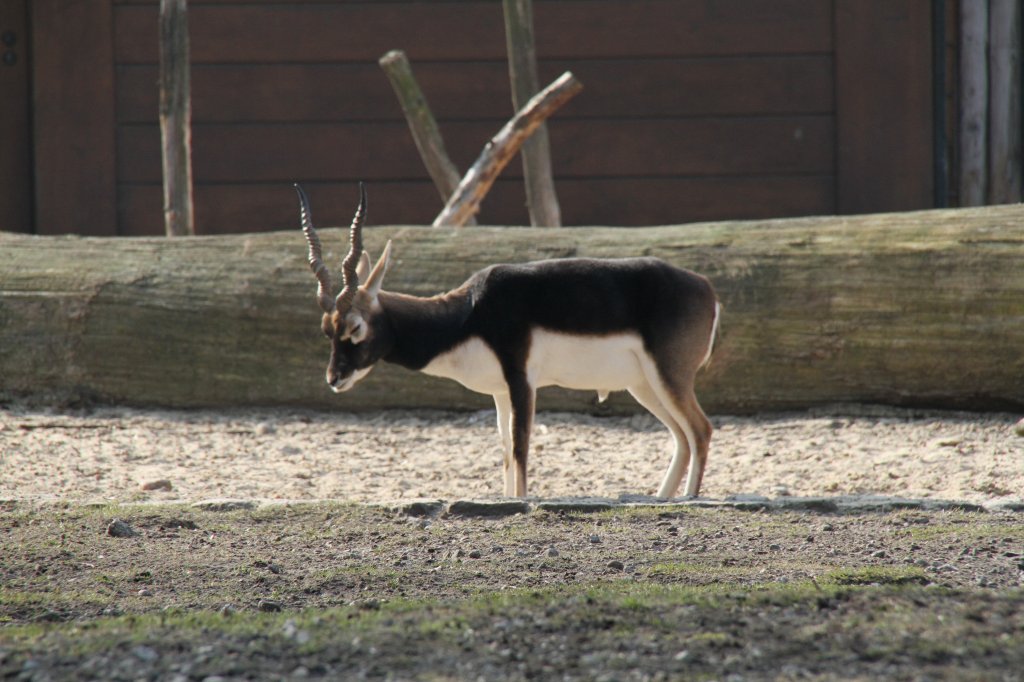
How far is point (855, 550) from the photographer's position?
4754mm

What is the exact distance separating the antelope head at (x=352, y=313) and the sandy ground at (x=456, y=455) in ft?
1.98

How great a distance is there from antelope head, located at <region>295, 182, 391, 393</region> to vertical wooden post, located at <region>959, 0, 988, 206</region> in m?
6.30

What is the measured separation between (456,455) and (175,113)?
302cm

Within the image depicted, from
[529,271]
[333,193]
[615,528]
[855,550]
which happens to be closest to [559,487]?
[529,271]

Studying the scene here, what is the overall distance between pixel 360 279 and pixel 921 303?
313cm

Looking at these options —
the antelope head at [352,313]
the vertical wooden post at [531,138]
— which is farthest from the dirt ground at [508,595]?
the vertical wooden post at [531,138]

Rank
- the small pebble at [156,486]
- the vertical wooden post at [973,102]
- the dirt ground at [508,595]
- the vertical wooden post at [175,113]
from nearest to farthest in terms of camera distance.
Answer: the dirt ground at [508,595]
the small pebble at [156,486]
the vertical wooden post at [175,113]
the vertical wooden post at [973,102]

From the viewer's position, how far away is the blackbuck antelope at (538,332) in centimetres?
616

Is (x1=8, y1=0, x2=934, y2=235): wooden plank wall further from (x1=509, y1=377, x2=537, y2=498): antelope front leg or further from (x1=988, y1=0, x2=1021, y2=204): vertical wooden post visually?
(x1=509, y1=377, x2=537, y2=498): antelope front leg

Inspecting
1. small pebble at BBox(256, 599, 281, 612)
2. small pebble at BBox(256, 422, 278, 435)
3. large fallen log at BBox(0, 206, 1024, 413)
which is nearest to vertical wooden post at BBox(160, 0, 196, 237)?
large fallen log at BBox(0, 206, 1024, 413)

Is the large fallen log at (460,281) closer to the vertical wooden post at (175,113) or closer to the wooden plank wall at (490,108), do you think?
the vertical wooden post at (175,113)

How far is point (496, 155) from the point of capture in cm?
911

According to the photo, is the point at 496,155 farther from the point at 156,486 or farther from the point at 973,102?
the point at 973,102

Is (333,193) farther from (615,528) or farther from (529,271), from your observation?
(615,528)
